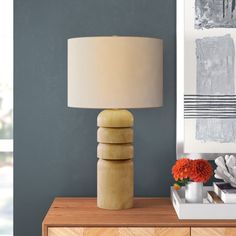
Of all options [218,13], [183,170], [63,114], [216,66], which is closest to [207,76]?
[216,66]

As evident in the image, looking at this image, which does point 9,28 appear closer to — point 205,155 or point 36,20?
point 36,20

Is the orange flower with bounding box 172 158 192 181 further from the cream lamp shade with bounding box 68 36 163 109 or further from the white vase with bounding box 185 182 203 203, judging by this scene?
the cream lamp shade with bounding box 68 36 163 109

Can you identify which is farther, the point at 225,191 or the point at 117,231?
the point at 225,191

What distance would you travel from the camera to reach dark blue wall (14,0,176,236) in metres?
2.72

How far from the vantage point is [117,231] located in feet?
7.40

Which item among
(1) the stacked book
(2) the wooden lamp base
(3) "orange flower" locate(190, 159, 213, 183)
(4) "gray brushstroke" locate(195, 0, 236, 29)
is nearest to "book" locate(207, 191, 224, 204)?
(1) the stacked book

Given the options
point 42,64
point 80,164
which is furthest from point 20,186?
point 42,64

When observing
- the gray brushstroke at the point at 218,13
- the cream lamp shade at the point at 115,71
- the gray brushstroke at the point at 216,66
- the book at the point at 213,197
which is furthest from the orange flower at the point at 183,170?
the gray brushstroke at the point at 218,13

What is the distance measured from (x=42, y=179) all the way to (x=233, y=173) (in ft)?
3.02

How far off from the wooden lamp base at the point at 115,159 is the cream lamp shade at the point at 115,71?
16 centimetres

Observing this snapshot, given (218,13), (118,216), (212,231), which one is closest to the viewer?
(212,231)

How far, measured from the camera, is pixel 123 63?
7.58 feet

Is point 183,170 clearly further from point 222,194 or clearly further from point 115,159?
point 115,159

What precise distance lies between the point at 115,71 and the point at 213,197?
69 centimetres
